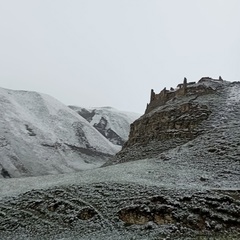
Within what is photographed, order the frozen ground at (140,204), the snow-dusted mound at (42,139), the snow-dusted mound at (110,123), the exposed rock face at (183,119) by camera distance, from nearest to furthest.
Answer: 1. the frozen ground at (140,204)
2. the exposed rock face at (183,119)
3. the snow-dusted mound at (42,139)
4. the snow-dusted mound at (110,123)

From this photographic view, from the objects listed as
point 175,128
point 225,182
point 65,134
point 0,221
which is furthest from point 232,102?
point 65,134

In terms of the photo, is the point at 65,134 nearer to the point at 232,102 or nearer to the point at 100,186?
the point at 232,102

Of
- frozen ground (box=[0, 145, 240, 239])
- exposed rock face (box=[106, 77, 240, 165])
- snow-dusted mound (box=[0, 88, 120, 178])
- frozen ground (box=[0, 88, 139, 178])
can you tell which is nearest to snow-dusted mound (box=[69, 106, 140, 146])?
snow-dusted mound (box=[0, 88, 120, 178])

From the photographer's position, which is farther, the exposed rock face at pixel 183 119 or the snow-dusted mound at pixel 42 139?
the snow-dusted mound at pixel 42 139

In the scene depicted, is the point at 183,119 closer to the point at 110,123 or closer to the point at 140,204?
the point at 140,204

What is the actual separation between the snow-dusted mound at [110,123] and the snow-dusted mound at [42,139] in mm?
11839

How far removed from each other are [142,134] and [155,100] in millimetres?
9501

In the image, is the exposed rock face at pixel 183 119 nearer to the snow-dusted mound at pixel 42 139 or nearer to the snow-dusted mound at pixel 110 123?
the snow-dusted mound at pixel 42 139

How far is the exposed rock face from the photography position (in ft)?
108

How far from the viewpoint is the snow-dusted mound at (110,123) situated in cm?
8394

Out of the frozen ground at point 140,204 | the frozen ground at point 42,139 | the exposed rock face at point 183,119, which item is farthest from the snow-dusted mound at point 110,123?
the frozen ground at point 140,204

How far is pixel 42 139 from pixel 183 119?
29.6 m

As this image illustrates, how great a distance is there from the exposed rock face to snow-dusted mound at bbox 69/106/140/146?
3967cm

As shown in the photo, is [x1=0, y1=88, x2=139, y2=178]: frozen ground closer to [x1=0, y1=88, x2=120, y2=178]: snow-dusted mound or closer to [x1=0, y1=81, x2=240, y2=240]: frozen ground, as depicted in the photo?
[x1=0, y1=88, x2=120, y2=178]: snow-dusted mound
